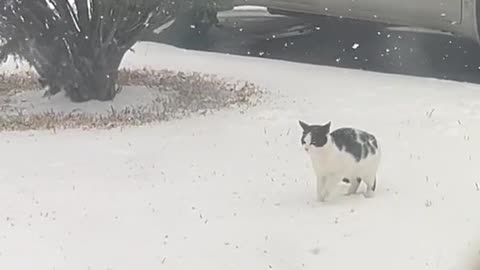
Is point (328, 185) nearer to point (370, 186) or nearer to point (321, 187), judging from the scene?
point (321, 187)

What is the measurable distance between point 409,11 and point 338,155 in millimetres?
4500

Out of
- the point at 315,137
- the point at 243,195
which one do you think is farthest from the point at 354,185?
the point at 243,195

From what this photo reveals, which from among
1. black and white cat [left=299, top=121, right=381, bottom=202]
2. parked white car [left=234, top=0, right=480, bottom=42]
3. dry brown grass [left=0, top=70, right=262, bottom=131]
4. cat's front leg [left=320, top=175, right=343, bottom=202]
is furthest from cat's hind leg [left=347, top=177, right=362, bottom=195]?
parked white car [left=234, top=0, right=480, bottom=42]

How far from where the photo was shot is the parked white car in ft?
30.1

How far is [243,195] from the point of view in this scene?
18.6ft

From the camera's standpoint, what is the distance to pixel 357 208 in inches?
211

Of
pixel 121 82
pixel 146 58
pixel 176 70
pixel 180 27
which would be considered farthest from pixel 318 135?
pixel 180 27

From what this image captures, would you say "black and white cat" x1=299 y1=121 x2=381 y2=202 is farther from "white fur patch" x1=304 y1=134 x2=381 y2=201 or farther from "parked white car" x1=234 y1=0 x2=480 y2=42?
"parked white car" x1=234 y1=0 x2=480 y2=42

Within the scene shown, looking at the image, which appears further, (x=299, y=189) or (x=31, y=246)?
(x=299, y=189)

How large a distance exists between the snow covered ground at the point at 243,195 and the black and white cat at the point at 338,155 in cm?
13

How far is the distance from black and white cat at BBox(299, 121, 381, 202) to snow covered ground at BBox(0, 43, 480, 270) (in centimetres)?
13

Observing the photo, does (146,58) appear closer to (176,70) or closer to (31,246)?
(176,70)

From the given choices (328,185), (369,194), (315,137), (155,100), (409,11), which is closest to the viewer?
(315,137)

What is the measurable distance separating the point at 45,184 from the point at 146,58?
5028 millimetres
